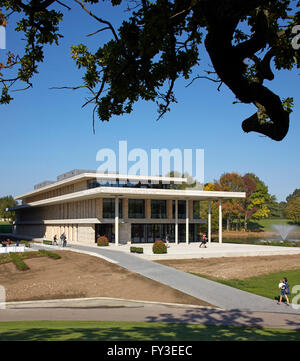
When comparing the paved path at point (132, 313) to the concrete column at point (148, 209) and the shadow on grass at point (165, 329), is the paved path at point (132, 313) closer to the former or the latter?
the shadow on grass at point (165, 329)

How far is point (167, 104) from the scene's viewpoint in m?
6.33

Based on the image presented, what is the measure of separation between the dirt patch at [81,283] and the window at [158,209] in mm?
21141

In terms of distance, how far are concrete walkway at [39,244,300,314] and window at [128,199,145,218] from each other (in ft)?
66.3

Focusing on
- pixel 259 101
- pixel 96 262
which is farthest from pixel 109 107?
pixel 96 262

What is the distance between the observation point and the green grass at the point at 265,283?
20062mm

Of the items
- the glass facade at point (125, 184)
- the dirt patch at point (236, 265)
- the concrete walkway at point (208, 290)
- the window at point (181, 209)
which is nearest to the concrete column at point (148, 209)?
the glass facade at point (125, 184)

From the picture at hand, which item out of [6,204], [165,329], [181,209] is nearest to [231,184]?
[181,209]

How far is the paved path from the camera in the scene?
14242mm

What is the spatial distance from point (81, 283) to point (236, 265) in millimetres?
14265

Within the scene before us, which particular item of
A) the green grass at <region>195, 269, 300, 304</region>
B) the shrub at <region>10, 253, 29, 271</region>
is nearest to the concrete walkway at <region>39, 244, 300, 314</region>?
the green grass at <region>195, 269, 300, 304</region>

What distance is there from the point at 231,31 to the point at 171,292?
56.2 feet

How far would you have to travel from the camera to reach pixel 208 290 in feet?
65.3

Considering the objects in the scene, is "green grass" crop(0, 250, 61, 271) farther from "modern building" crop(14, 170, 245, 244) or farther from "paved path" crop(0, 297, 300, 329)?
"paved path" crop(0, 297, 300, 329)

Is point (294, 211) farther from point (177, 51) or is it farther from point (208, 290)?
point (177, 51)
